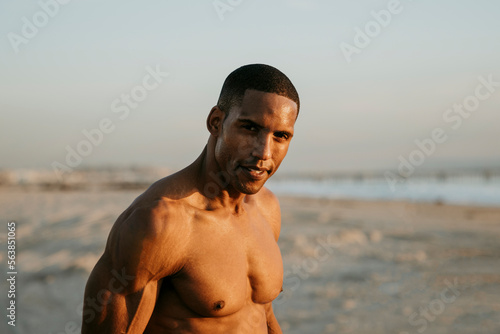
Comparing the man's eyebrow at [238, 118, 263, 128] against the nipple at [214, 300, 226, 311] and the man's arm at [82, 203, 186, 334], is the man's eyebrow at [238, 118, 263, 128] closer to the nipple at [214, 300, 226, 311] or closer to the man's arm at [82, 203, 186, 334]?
the man's arm at [82, 203, 186, 334]

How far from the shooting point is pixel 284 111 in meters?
2.65

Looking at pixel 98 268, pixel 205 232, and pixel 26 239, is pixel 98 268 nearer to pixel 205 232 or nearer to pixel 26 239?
pixel 205 232

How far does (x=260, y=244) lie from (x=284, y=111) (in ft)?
2.56

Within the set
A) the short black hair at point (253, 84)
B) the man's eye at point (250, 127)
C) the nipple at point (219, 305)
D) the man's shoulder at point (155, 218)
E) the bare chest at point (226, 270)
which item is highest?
the short black hair at point (253, 84)

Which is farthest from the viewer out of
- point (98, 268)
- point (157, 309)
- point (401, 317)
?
point (401, 317)

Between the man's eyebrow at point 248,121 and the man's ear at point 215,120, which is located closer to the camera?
the man's eyebrow at point 248,121

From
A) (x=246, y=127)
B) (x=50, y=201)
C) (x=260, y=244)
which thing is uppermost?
(x=246, y=127)

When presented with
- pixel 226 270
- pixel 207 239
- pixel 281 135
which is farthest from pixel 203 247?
pixel 281 135

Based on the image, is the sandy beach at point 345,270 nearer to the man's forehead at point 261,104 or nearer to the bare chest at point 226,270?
the bare chest at point 226,270

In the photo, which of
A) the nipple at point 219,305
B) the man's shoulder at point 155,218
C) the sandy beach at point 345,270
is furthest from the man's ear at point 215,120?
the sandy beach at point 345,270

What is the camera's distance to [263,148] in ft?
8.52

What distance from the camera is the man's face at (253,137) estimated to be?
2.60 meters

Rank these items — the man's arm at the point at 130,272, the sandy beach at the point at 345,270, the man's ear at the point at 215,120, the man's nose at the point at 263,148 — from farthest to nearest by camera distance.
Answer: the sandy beach at the point at 345,270 → the man's ear at the point at 215,120 → the man's nose at the point at 263,148 → the man's arm at the point at 130,272

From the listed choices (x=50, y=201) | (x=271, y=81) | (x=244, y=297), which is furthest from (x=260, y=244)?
(x=50, y=201)
